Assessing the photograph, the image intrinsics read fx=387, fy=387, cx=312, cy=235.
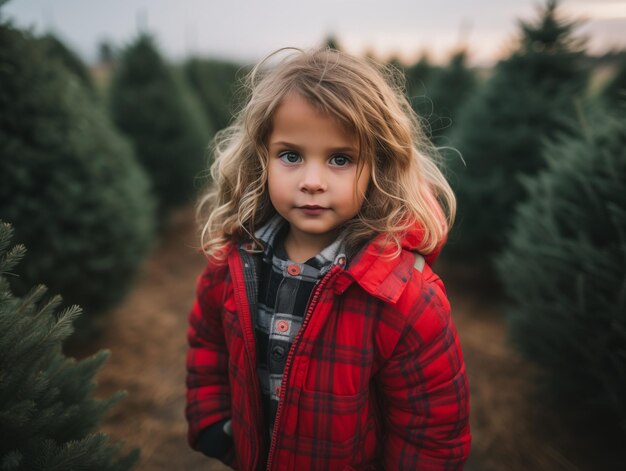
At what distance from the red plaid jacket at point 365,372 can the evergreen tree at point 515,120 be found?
3.17m

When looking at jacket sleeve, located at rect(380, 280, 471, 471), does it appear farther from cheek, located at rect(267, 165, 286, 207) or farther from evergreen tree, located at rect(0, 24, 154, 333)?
evergreen tree, located at rect(0, 24, 154, 333)

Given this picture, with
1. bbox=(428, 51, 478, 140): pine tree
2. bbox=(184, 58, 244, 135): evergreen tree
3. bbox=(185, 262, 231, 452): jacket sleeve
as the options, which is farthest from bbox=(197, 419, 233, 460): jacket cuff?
bbox=(184, 58, 244, 135): evergreen tree

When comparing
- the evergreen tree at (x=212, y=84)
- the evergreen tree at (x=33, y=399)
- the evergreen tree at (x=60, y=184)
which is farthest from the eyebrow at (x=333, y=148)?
the evergreen tree at (x=212, y=84)

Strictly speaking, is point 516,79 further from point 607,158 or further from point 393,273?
point 393,273

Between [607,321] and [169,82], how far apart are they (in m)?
6.27

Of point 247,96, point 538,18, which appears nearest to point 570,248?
point 247,96

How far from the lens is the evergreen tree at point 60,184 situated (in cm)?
252

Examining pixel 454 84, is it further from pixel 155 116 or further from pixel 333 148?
pixel 333 148

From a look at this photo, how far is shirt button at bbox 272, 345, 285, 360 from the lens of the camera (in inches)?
54.1

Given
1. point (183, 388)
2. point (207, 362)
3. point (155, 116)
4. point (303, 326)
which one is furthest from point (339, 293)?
point (155, 116)

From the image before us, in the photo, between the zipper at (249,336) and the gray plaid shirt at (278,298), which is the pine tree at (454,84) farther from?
the zipper at (249,336)

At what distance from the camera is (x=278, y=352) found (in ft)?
4.52

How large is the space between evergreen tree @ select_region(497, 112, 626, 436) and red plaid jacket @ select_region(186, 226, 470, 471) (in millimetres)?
1256

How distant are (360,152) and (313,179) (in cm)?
19
